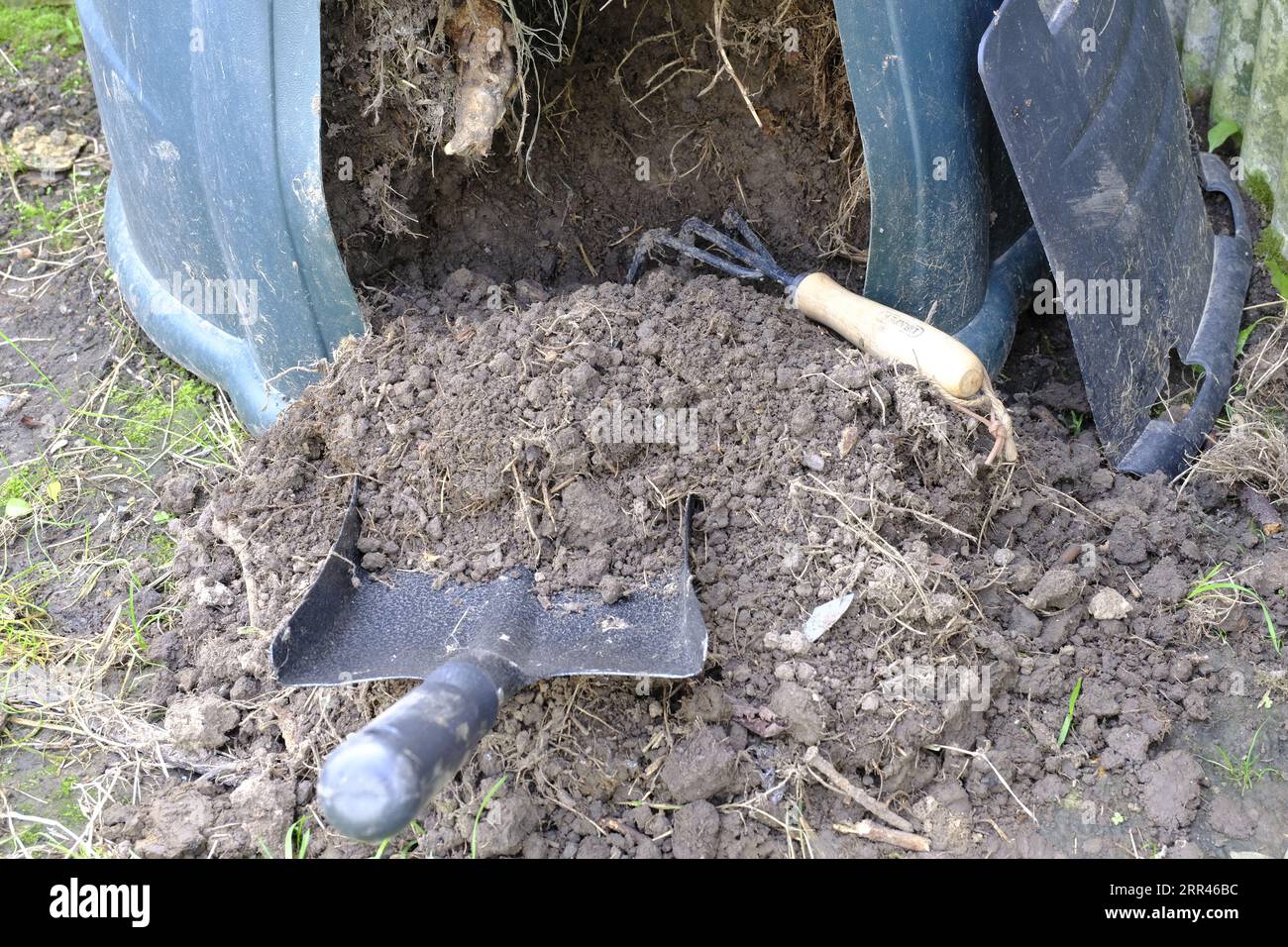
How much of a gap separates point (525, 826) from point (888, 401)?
920 millimetres

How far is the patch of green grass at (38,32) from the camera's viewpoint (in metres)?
3.40

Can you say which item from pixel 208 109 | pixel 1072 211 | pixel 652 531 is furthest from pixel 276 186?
pixel 1072 211

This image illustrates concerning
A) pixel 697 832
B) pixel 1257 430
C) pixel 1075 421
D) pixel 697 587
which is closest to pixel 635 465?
pixel 697 587

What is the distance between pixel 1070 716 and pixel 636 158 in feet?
4.85

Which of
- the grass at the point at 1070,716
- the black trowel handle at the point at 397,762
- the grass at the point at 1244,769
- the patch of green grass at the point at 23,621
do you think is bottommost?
the patch of green grass at the point at 23,621

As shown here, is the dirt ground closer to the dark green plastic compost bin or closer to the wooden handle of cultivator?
the wooden handle of cultivator

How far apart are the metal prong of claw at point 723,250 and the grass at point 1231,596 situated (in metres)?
0.95

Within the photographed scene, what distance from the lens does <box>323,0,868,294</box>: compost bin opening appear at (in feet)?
7.79

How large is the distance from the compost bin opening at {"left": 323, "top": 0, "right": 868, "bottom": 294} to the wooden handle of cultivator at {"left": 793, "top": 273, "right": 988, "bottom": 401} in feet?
1.13

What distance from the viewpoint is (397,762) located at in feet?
4.40

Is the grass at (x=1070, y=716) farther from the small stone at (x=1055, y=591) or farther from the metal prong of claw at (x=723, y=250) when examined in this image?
the metal prong of claw at (x=723, y=250)

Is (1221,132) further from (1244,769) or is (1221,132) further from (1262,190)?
(1244,769)

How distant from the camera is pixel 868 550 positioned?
1893 millimetres

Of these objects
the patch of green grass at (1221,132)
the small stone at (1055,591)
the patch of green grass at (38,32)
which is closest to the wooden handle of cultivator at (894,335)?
the small stone at (1055,591)
